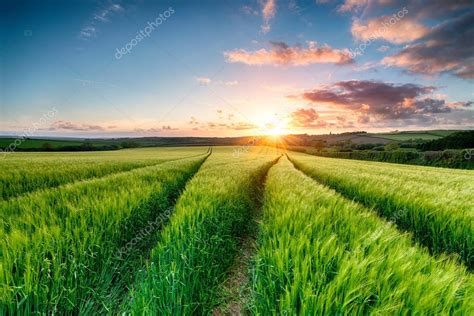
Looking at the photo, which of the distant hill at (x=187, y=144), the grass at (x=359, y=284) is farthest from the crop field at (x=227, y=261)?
the distant hill at (x=187, y=144)

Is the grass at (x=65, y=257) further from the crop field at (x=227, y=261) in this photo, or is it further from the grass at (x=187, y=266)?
the grass at (x=187, y=266)

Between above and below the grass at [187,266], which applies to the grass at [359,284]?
above

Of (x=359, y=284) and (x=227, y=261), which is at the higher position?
(x=359, y=284)

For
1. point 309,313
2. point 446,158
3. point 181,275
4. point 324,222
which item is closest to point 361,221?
point 324,222

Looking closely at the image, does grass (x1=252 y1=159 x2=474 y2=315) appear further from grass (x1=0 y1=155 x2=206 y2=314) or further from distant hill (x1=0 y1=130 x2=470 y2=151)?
distant hill (x1=0 y1=130 x2=470 y2=151)

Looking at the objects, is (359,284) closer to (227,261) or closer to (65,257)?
(227,261)

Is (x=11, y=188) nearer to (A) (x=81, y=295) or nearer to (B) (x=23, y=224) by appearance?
(B) (x=23, y=224)

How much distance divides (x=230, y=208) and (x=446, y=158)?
52.4 metres

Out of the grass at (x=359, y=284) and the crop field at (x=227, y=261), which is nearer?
the grass at (x=359, y=284)

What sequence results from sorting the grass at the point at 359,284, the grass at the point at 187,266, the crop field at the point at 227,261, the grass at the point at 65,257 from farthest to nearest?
→ the grass at the point at 187,266
the grass at the point at 65,257
the crop field at the point at 227,261
the grass at the point at 359,284

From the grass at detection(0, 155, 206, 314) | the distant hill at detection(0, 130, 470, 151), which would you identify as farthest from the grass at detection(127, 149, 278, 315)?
the distant hill at detection(0, 130, 470, 151)

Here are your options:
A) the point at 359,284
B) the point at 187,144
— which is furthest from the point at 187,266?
the point at 187,144

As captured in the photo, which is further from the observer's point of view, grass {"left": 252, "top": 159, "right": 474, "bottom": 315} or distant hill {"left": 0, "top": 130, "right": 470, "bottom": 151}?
distant hill {"left": 0, "top": 130, "right": 470, "bottom": 151}

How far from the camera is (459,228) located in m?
4.42
